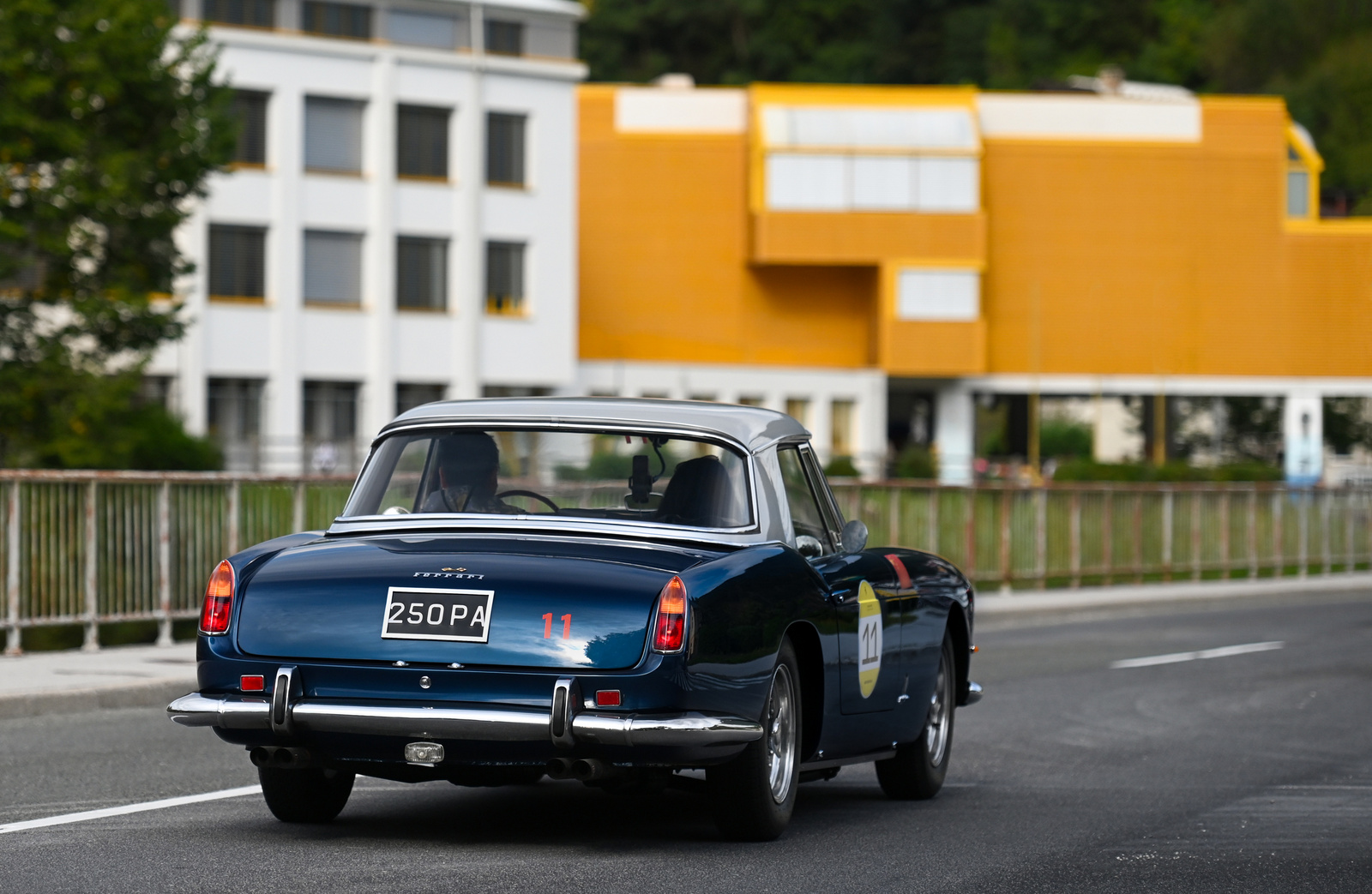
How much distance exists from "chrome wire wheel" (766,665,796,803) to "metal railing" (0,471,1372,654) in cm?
932

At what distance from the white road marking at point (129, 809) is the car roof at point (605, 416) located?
1730 millimetres

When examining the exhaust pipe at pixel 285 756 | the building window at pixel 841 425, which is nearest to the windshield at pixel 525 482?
the exhaust pipe at pixel 285 756

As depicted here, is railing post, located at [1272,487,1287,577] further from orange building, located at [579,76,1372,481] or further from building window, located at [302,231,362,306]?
orange building, located at [579,76,1372,481]

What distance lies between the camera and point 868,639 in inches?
333

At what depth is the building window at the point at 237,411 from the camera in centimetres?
5700

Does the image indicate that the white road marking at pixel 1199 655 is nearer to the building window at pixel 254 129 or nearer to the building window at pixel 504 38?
the building window at pixel 254 129

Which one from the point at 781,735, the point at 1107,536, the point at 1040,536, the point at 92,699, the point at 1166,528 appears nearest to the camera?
the point at 781,735

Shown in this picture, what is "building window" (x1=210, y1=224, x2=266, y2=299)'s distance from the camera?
57.7 m

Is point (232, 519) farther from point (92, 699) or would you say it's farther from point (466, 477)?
point (466, 477)

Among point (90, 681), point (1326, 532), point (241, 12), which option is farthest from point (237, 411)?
point (90, 681)

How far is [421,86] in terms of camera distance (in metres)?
59.8

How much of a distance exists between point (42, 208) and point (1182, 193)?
4984cm

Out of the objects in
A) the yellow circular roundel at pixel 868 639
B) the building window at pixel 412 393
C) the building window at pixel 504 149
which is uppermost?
the building window at pixel 504 149

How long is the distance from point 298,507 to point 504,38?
4439 cm
